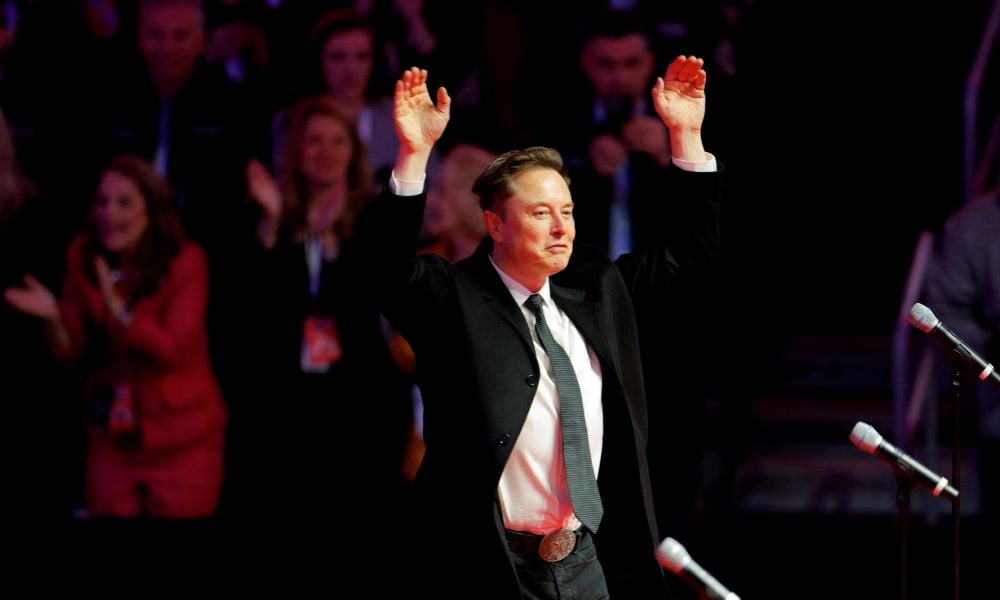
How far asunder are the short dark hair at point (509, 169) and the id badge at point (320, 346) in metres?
2.89

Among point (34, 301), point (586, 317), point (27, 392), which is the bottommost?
point (27, 392)

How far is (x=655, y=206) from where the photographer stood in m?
5.57

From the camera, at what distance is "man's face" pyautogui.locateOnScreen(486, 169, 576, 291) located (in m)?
2.82

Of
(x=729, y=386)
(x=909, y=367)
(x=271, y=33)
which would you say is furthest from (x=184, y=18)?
(x=909, y=367)

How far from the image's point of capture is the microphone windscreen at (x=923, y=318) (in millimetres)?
2703

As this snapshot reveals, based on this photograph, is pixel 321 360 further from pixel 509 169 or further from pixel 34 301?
pixel 509 169

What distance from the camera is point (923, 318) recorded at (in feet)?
8.87

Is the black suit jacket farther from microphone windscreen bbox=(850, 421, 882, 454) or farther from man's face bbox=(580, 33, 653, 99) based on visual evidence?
man's face bbox=(580, 33, 653, 99)

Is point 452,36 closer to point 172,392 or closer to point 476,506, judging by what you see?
point 172,392

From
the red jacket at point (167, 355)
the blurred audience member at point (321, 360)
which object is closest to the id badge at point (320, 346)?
the blurred audience member at point (321, 360)

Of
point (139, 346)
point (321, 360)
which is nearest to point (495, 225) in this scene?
point (321, 360)

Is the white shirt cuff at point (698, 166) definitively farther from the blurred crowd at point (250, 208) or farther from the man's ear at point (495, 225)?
the blurred crowd at point (250, 208)

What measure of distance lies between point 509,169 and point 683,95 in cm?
42

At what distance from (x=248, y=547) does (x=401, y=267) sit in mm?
2713
